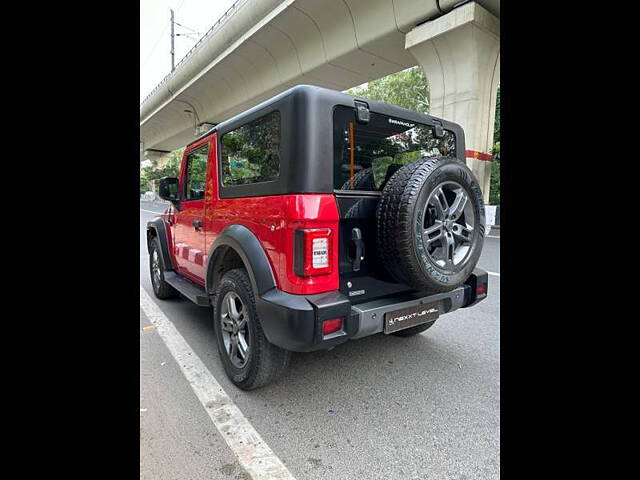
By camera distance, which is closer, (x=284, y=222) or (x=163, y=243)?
(x=284, y=222)

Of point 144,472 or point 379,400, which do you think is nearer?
point 144,472

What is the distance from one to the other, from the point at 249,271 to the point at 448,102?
30.7 feet

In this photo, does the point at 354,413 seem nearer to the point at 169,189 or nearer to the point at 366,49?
the point at 169,189

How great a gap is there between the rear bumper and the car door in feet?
4.98

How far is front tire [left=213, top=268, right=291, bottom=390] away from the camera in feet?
8.32

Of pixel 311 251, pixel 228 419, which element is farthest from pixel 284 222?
pixel 228 419

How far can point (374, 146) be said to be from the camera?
108 inches

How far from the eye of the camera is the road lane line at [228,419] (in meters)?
1.95

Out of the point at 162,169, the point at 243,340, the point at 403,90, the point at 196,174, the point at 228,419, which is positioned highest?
the point at 403,90

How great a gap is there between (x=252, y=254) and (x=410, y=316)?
118cm
